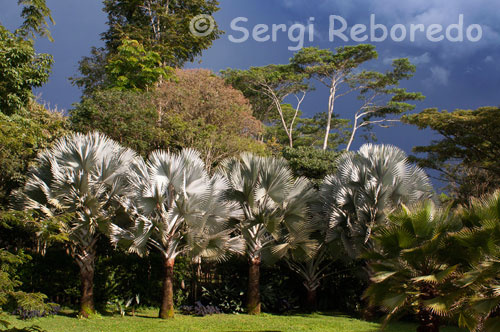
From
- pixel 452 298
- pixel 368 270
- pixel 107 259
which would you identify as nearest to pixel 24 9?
pixel 107 259

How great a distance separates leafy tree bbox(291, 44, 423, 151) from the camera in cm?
3130

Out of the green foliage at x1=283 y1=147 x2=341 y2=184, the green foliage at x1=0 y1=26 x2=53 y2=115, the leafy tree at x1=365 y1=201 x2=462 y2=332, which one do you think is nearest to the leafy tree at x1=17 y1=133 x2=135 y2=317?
the green foliage at x1=0 y1=26 x2=53 y2=115

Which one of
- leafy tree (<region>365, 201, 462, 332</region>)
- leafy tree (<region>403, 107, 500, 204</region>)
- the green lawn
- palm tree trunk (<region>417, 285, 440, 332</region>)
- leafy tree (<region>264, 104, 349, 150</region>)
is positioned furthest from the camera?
leafy tree (<region>264, 104, 349, 150</region>)

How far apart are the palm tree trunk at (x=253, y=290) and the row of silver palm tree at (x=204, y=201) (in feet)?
0.09

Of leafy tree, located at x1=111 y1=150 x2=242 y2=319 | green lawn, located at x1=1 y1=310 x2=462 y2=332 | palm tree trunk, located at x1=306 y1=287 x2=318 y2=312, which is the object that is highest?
leafy tree, located at x1=111 y1=150 x2=242 y2=319

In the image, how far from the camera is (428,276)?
7.11 metres

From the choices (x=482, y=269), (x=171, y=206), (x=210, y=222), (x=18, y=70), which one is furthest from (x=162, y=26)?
(x=482, y=269)

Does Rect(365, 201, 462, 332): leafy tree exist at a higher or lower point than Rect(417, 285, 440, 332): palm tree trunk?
higher

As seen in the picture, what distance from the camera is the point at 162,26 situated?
86.5 feet

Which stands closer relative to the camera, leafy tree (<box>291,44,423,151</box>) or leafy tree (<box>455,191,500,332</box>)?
leafy tree (<box>455,191,500,332</box>)

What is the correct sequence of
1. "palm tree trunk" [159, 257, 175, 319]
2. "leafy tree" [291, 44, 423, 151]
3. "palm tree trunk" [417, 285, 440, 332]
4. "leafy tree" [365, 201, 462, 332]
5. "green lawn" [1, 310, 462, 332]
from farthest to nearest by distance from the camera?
"leafy tree" [291, 44, 423, 151] → "palm tree trunk" [159, 257, 175, 319] → "green lawn" [1, 310, 462, 332] → "palm tree trunk" [417, 285, 440, 332] → "leafy tree" [365, 201, 462, 332]

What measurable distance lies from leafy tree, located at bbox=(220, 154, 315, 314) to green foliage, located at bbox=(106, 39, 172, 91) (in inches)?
442

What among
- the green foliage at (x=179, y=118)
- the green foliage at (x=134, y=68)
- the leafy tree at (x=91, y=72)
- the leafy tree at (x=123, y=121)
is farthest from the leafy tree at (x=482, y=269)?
the leafy tree at (x=91, y=72)

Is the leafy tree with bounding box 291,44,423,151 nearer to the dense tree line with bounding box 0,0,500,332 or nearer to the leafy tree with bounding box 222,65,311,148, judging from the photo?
the leafy tree with bounding box 222,65,311,148
